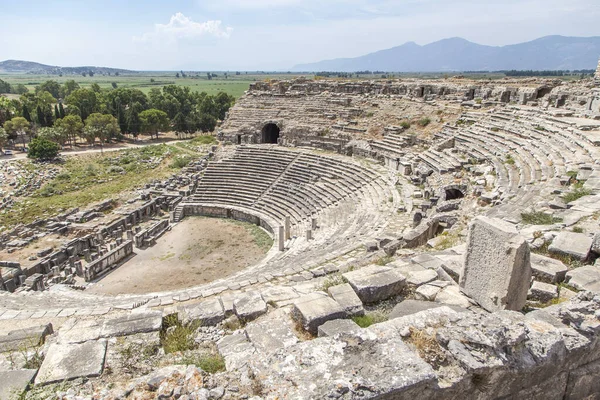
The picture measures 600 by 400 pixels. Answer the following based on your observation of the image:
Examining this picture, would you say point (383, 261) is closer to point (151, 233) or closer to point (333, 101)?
point (151, 233)

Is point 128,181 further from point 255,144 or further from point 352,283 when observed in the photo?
point 352,283

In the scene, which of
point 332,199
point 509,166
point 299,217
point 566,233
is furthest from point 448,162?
point 566,233

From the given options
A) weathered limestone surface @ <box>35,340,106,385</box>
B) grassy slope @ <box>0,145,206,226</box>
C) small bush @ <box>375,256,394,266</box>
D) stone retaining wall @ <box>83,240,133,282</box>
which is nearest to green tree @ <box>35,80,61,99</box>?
grassy slope @ <box>0,145,206,226</box>

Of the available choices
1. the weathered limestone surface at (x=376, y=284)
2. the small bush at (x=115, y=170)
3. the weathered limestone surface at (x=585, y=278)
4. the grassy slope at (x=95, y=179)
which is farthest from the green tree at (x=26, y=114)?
the weathered limestone surface at (x=585, y=278)

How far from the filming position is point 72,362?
434 centimetres

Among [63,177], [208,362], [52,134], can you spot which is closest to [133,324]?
[208,362]

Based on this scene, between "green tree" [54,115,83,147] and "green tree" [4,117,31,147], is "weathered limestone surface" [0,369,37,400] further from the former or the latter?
"green tree" [4,117,31,147]

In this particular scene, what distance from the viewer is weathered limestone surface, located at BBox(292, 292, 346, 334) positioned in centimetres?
482

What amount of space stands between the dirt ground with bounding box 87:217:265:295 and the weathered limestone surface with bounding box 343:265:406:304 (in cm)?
965

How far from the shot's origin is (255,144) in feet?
90.1

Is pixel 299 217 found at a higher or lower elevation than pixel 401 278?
lower

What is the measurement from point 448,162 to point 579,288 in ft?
40.7

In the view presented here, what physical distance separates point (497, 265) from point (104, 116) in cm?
4428

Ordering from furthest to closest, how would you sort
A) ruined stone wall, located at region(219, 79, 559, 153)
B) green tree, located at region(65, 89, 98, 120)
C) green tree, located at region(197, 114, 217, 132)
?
green tree, located at region(65, 89, 98, 120) → green tree, located at region(197, 114, 217, 132) → ruined stone wall, located at region(219, 79, 559, 153)
